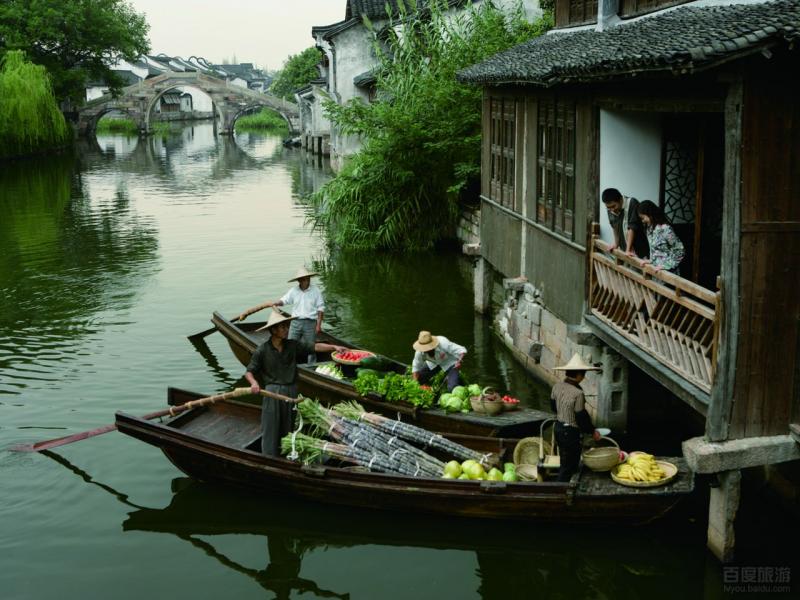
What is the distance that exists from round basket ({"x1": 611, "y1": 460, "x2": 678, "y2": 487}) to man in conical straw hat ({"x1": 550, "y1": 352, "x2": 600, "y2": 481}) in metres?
0.44

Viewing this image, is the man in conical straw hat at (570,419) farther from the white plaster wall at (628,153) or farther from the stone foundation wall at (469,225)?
the stone foundation wall at (469,225)

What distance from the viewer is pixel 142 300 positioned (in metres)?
20.7

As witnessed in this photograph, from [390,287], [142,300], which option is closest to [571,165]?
[390,287]

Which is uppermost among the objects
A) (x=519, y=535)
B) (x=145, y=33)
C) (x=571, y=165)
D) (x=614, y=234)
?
(x=145, y=33)

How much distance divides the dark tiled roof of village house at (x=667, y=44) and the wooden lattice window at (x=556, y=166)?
2.46ft

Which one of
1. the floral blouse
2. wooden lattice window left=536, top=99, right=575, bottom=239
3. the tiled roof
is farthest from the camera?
the tiled roof

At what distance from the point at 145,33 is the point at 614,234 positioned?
70394 mm

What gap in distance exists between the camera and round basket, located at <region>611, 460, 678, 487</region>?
29.6 feet

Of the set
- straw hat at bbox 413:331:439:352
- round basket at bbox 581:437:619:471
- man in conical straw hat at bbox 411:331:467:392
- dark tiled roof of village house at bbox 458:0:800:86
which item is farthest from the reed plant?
round basket at bbox 581:437:619:471

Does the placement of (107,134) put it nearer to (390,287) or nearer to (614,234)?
(390,287)

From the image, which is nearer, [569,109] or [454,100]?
[569,109]

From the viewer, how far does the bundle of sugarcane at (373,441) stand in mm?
10156

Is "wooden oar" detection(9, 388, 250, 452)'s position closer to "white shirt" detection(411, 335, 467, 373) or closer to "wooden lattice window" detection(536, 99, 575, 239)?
"white shirt" detection(411, 335, 467, 373)

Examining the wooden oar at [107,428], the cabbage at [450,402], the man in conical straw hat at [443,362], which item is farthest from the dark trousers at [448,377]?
the wooden oar at [107,428]
